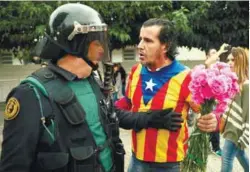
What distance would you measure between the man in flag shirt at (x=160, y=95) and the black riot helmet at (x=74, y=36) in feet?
2.43

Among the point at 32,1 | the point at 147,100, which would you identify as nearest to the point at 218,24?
the point at 32,1

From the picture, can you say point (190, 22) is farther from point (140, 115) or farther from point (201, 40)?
point (140, 115)

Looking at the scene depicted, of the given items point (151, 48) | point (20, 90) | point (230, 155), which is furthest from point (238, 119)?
point (20, 90)

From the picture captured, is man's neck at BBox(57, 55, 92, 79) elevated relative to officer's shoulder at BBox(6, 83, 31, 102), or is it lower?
elevated

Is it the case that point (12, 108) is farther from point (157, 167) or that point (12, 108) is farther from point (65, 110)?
point (157, 167)

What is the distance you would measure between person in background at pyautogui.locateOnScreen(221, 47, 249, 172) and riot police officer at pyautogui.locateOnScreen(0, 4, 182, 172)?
187 centimetres

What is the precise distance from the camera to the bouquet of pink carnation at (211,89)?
2.27m

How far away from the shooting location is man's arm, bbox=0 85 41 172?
1.89 metres

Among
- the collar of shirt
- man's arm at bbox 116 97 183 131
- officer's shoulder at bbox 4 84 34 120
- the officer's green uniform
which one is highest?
the collar of shirt

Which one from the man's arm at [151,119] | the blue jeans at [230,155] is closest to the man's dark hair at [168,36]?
the man's arm at [151,119]

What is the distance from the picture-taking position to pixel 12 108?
6.32 ft

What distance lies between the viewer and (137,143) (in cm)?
298

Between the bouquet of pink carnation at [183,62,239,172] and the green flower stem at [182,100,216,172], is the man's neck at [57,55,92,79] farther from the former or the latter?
the green flower stem at [182,100,216,172]

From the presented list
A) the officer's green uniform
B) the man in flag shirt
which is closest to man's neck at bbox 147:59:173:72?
the man in flag shirt
